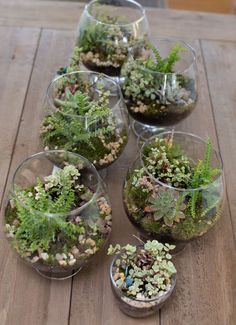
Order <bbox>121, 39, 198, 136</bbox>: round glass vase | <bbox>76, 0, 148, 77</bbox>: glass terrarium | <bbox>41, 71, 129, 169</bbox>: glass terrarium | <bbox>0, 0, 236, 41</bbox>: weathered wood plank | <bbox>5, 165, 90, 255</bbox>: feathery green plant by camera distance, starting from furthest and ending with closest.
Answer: <bbox>0, 0, 236, 41</bbox>: weathered wood plank, <bbox>76, 0, 148, 77</bbox>: glass terrarium, <bbox>121, 39, 198, 136</bbox>: round glass vase, <bbox>41, 71, 129, 169</bbox>: glass terrarium, <bbox>5, 165, 90, 255</bbox>: feathery green plant

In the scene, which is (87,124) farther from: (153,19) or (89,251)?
(153,19)

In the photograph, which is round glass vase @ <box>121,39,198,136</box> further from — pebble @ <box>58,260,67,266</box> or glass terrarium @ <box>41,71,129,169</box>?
pebble @ <box>58,260,67,266</box>

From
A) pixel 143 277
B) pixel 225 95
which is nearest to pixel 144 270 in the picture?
pixel 143 277

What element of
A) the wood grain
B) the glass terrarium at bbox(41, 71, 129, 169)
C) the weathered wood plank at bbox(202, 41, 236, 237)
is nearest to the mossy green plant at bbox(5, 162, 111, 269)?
the glass terrarium at bbox(41, 71, 129, 169)

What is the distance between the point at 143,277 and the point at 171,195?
0.52 ft

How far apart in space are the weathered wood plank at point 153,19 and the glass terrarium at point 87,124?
540 millimetres

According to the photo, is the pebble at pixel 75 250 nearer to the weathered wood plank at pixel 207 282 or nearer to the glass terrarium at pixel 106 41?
the weathered wood plank at pixel 207 282

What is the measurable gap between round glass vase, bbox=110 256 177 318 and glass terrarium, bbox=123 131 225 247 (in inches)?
4.3

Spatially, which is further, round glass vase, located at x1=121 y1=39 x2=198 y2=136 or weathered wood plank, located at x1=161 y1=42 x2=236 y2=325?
round glass vase, located at x1=121 y1=39 x2=198 y2=136

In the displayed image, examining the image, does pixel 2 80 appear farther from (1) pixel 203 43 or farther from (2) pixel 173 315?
(2) pixel 173 315

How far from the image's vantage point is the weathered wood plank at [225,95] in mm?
1189

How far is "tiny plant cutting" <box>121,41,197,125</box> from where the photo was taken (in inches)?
46.2

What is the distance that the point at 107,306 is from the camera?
35.0 inches

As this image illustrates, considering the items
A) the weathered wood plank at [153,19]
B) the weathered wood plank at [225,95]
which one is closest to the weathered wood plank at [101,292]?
the weathered wood plank at [225,95]
